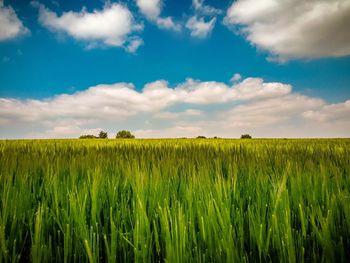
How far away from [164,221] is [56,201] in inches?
20.3

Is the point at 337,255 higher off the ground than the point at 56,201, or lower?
lower

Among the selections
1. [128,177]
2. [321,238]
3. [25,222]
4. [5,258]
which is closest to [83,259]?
[5,258]

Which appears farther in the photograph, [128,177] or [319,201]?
[128,177]

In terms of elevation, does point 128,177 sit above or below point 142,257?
above

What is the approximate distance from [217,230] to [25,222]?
2.44 feet

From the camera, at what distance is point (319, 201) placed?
1130 millimetres

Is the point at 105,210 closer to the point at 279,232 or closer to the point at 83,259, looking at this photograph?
the point at 83,259

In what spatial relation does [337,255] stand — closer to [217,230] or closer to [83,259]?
[217,230]

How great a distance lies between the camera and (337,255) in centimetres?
78

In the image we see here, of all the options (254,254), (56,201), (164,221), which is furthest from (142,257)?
(56,201)

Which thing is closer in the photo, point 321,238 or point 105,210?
point 321,238

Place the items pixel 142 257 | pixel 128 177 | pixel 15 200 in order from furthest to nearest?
pixel 128 177, pixel 15 200, pixel 142 257

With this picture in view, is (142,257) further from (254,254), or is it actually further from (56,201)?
(56,201)

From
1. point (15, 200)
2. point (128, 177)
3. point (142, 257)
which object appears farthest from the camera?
point (128, 177)
